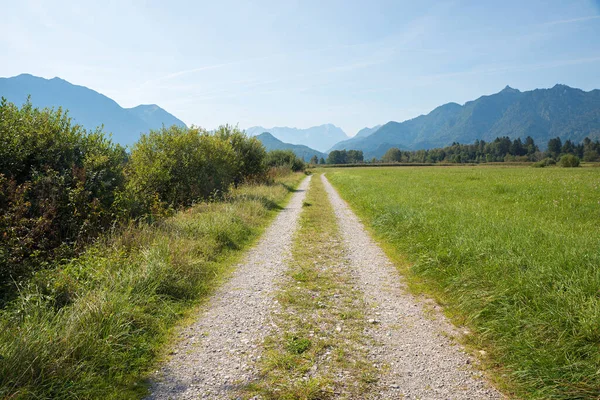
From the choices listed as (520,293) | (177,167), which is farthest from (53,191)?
(520,293)

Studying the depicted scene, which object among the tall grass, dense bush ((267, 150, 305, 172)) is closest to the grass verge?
the tall grass

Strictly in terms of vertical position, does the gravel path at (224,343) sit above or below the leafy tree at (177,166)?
below

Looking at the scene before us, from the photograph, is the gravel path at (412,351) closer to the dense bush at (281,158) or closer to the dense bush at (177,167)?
the dense bush at (177,167)

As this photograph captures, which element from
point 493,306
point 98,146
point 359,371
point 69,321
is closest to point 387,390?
point 359,371

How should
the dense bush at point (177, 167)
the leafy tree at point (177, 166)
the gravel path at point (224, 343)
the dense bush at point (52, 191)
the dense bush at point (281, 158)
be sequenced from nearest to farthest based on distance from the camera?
1. the gravel path at point (224, 343)
2. the dense bush at point (52, 191)
3. the dense bush at point (177, 167)
4. the leafy tree at point (177, 166)
5. the dense bush at point (281, 158)

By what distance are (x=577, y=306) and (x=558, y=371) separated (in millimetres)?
1180

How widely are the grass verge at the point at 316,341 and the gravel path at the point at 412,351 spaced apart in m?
0.22

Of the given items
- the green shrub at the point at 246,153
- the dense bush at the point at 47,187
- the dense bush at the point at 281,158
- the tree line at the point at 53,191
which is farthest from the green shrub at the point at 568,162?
the dense bush at the point at 47,187

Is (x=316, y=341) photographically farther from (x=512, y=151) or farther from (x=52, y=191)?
(x=512, y=151)

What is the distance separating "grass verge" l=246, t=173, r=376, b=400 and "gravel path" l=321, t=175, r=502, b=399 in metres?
0.22

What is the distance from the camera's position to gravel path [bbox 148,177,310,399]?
3.65 m

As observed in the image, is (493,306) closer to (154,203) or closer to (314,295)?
(314,295)

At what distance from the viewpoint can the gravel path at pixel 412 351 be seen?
3566 millimetres

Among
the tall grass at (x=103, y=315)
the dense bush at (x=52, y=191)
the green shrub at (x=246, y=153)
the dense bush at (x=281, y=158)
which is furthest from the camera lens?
the dense bush at (x=281, y=158)
